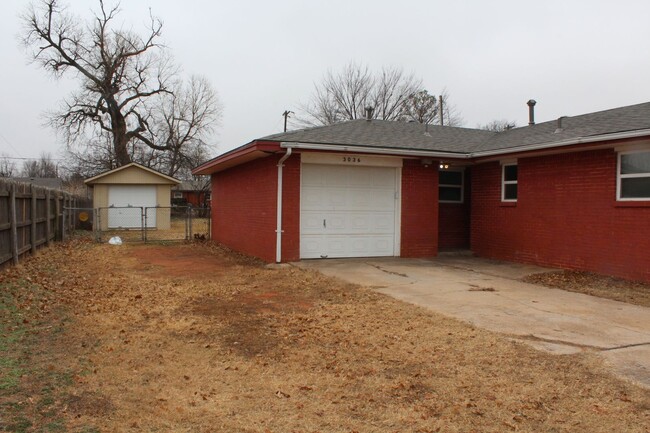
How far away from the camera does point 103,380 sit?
427 centimetres

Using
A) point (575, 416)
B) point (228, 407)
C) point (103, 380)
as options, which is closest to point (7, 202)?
point (103, 380)

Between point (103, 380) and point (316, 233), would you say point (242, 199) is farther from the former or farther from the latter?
point (103, 380)

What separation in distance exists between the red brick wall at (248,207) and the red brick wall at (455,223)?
17.4 ft

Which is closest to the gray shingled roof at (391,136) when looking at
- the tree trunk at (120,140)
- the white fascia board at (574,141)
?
the white fascia board at (574,141)

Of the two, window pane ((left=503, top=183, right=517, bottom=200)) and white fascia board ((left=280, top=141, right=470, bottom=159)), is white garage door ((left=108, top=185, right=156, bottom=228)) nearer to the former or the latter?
white fascia board ((left=280, top=141, right=470, bottom=159))

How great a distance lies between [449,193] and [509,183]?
6.97 ft

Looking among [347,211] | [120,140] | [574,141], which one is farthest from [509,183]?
[120,140]

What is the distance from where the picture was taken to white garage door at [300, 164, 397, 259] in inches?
472

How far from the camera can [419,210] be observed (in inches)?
511

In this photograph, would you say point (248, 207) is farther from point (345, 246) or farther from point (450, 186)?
point (450, 186)

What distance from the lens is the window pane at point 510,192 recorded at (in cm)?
1267

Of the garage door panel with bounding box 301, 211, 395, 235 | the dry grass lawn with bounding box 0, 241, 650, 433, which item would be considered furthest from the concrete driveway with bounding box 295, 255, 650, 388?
the garage door panel with bounding box 301, 211, 395, 235

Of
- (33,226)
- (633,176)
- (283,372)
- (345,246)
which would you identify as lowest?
(283,372)

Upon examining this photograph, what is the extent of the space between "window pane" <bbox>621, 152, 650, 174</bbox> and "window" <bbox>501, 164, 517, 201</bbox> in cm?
309
